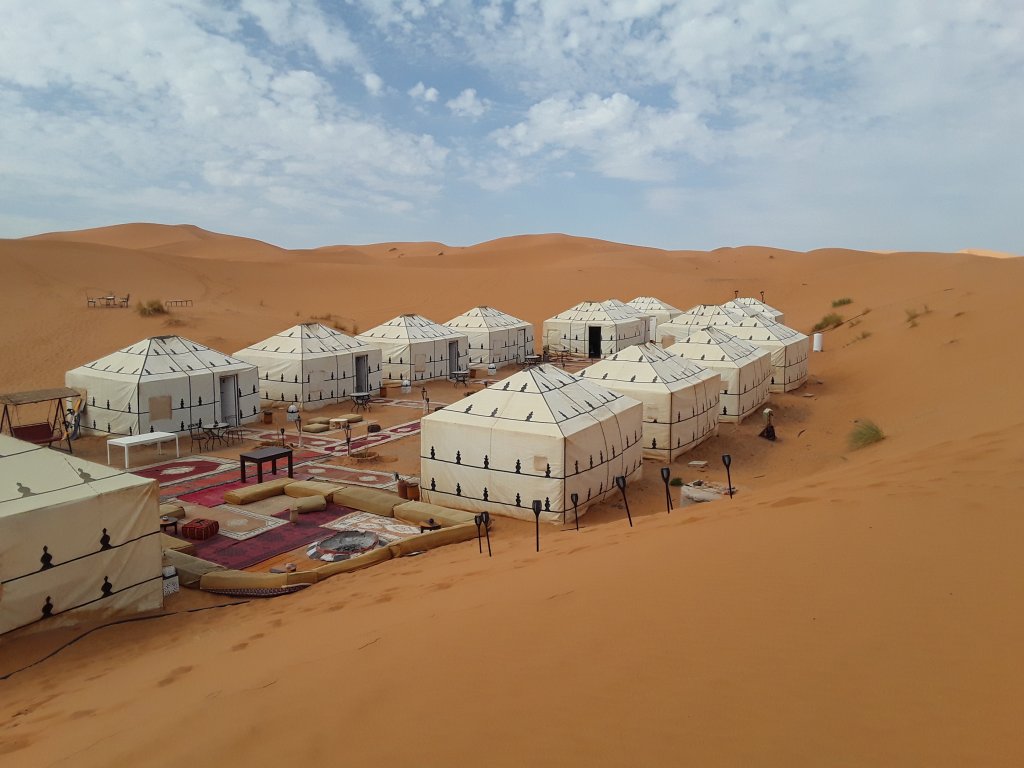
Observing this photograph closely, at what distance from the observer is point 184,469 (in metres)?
18.2

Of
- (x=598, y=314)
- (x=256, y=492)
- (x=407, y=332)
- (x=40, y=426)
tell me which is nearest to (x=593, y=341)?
(x=598, y=314)

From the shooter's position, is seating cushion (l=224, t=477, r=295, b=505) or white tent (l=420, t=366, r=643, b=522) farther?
seating cushion (l=224, t=477, r=295, b=505)

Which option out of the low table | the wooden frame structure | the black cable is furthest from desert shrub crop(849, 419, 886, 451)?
the wooden frame structure

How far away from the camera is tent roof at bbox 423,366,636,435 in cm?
1417

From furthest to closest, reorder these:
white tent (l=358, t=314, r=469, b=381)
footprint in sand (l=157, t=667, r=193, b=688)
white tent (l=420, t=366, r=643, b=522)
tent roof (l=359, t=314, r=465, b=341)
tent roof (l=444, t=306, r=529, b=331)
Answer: tent roof (l=444, t=306, r=529, b=331) → tent roof (l=359, t=314, r=465, b=341) → white tent (l=358, t=314, r=469, b=381) → white tent (l=420, t=366, r=643, b=522) → footprint in sand (l=157, t=667, r=193, b=688)

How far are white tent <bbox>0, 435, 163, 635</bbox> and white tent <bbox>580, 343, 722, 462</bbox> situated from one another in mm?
12234

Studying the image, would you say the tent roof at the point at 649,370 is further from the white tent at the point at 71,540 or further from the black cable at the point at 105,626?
the white tent at the point at 71,540

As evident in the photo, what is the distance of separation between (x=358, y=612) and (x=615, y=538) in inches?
124

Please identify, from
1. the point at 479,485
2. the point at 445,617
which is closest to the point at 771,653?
the point at 445,617

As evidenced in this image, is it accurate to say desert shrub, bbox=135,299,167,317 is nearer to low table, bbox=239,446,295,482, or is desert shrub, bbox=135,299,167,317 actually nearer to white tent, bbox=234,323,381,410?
white tent, bbox=234,323,381,410

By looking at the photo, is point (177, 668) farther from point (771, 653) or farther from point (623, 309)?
point (623, 309)

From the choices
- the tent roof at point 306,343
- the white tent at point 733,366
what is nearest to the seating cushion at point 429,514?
the white tent at point 733,366

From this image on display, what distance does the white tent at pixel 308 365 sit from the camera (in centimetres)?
2588

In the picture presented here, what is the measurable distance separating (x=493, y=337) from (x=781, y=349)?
14.6 m
